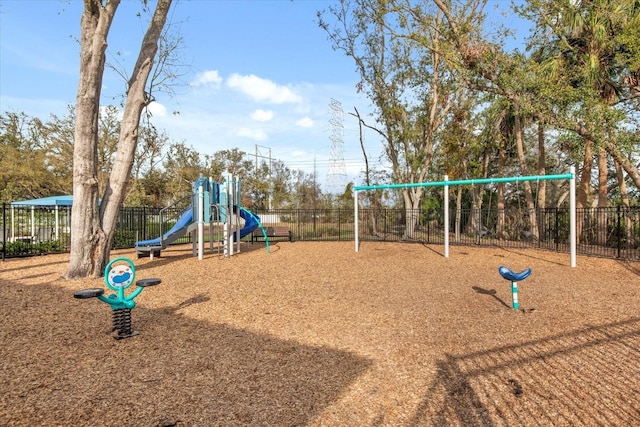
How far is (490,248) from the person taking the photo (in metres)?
15.0

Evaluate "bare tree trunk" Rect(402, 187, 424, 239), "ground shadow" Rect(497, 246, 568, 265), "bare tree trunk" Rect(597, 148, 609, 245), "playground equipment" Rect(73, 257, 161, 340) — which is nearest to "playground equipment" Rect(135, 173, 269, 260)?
"playground equipment" Rect(73, 257, 161, 340)

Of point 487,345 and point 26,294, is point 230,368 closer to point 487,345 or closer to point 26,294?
point 487,345

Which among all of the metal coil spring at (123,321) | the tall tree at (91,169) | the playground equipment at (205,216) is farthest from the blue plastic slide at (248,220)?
the metal coil spring at (123,321)

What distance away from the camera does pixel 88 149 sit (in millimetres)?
8539

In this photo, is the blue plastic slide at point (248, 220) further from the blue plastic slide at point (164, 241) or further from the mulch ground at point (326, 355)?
the mulch ground at point (326, 355)

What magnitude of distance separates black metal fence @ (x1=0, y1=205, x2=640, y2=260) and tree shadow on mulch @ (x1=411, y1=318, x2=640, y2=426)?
29.0 ft

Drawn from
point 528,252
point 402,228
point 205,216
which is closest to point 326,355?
point 205,216

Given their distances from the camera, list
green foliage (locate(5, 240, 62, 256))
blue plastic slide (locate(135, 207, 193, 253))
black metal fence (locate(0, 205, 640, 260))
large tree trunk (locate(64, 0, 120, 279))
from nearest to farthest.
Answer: large tree trunk (locate(64, 0, 120, 279)) < blue plastic slide (locate(135, 207, 193, 253)) < green foliage (locate(5, 240, 62, 256)) < black metal fence (locate(0, 205, 640, 260))

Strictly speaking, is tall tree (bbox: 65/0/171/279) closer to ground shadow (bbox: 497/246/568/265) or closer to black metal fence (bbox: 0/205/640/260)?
black metal fence (bbox: 0/205/640/260)

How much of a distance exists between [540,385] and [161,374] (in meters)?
3.36

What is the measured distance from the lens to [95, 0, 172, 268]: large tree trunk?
8.96 m

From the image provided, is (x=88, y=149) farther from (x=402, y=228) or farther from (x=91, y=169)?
(x=402, y=228)

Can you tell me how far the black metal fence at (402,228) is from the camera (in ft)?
44.5

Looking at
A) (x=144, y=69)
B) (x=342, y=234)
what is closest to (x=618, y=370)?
(x=144, y=69)
